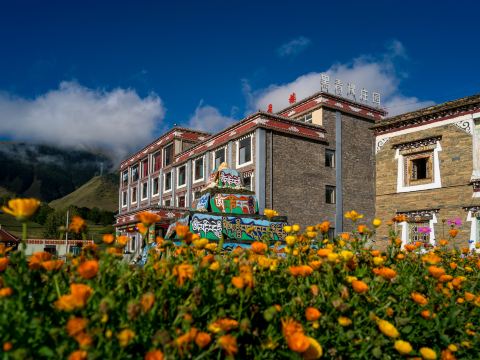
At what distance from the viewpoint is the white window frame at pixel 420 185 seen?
1560 centimetres

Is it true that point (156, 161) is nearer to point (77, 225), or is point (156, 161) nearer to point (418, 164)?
point (418, 164)

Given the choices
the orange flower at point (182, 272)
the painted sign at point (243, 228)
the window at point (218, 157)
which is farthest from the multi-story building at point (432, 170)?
the orange flower at point (182, 272)

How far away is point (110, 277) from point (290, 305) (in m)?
1.06

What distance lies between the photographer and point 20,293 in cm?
190

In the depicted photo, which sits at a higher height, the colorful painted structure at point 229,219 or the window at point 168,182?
the window at point 168,182

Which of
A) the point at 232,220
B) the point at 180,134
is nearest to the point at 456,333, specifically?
the point at 232,220

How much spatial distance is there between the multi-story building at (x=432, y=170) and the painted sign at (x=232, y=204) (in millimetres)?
8129

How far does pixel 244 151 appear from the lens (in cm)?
2625

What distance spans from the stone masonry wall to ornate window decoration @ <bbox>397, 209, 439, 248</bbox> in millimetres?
156

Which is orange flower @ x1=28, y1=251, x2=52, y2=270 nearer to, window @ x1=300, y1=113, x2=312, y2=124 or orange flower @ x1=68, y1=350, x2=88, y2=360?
orange flower @ x1=68, y1=350, x2=88, y2=360

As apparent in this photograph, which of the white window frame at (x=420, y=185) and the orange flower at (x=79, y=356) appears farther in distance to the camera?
the white window frame at (x=420, y=185)

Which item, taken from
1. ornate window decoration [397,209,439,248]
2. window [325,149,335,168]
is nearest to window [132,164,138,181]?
window [325,149,335,168]

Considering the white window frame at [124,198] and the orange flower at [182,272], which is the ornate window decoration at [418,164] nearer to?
the orange flower at [182,272]

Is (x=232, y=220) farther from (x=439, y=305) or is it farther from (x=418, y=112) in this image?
(x=418, y=112)
